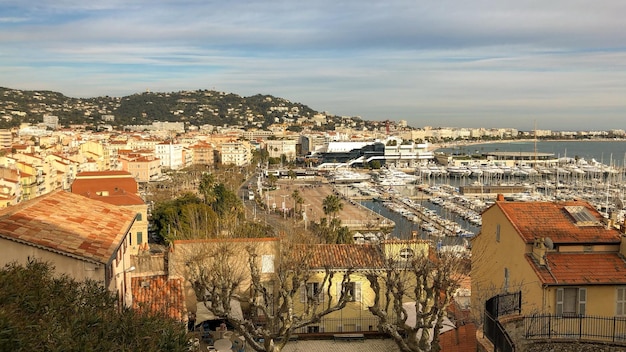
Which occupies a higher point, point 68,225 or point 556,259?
point 68,225

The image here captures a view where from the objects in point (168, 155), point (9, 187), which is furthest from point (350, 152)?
point (9, 187)

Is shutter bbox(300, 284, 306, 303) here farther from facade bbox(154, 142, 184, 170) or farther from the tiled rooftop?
facade bbox(154, 142, 184, 170)

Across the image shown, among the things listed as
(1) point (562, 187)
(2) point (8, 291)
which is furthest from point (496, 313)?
(1) point (562, 187)

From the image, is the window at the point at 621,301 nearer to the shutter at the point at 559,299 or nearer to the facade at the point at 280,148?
the shutter at the point at 559,299

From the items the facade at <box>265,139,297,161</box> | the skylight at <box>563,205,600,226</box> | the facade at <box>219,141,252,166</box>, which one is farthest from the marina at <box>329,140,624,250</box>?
the facade at <box>265,139,297,161</box>

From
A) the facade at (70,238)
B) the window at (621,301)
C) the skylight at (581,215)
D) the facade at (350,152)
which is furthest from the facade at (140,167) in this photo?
the window at (621,301)

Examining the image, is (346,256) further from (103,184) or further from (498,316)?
→ (103,184)
